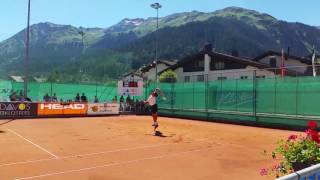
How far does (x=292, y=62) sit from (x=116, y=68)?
9250 cm

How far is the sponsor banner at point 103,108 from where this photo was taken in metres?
35.1

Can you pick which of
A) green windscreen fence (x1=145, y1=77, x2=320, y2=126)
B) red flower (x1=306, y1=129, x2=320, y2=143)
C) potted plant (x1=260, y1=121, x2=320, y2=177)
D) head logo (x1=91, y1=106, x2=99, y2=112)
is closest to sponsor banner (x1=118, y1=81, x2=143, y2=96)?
green windscreen fence (x1=145, y1=77, x2=320, y2=126)

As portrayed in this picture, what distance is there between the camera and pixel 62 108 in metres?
33.5

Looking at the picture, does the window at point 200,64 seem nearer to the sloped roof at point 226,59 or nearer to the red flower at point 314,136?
the sloped roof at point 226,59

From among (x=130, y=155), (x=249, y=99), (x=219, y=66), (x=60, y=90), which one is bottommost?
(x=130, y=155)

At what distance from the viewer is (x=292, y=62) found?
65.6 m

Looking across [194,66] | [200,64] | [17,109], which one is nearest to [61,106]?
[17,109]

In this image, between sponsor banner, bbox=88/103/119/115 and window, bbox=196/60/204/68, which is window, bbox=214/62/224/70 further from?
sponsor banner, bbox=88/103/119/115

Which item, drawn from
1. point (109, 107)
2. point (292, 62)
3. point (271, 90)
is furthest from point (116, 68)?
point (271, 90)

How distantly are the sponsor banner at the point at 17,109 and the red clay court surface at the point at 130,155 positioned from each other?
10660mm

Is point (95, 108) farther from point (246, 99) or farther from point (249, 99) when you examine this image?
point (249, 99)

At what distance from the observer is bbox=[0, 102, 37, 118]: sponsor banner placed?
3088 centimetres

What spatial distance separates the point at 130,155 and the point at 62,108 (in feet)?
66.5

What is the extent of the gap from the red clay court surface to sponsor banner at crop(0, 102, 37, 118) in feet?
35.0
